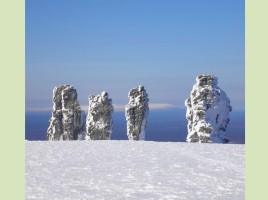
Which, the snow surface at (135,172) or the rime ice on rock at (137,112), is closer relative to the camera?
the snow surface at (135,172)

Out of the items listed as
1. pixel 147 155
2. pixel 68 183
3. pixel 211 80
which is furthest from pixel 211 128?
A: pixel 68 183

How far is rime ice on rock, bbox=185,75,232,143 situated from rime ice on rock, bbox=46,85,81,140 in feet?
38.4

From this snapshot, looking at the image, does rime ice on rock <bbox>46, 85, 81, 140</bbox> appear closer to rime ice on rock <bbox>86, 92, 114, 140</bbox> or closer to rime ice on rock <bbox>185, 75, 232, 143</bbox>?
rime ice on rock <bbox>86, 92, 114, 140</bbox>

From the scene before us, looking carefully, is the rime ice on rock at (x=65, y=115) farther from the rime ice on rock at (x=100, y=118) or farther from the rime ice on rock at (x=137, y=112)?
the rime ice on rock at (x=137, y=112)

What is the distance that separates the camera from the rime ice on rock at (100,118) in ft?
126

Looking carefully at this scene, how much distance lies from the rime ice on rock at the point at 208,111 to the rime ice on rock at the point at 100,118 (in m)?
7.68

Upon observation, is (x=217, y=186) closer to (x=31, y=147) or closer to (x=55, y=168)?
(x=55, y=168)

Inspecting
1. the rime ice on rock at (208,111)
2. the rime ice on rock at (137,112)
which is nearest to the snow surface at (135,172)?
the rime ice on rock at (208,111)

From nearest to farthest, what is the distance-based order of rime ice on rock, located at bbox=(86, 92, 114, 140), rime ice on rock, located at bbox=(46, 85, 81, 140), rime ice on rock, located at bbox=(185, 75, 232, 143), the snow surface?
1. the snow surface
2. rime ice on rock, located at bbox=(185, 75, 232, 143)
3. rime ice on rock, located at bbox=(86, 92, 114, 140)
4. rime ice on rock, located at bbox=(46, 85, 81, 140)

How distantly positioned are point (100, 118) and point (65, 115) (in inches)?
166

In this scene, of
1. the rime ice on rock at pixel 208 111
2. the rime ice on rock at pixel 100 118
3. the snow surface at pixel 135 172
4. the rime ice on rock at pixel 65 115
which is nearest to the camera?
the snow surface at pixel 135 172

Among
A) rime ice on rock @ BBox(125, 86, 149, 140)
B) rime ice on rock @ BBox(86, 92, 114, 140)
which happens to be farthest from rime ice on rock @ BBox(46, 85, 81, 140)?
rime ice on rock @ BBox(125, 86, 149, 140)

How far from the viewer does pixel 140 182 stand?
47.3ft

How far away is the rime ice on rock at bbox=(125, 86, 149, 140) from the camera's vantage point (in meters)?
38.6
